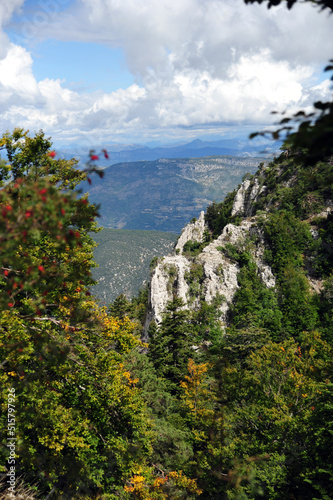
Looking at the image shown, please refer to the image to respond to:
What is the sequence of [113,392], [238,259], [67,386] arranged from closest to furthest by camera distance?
[113,392], [67,386], [238,259]

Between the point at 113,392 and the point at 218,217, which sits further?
the point at 218,217

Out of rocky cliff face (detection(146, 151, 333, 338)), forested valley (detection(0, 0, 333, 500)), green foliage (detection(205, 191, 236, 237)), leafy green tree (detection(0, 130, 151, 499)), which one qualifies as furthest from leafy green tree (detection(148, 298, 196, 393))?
green foliage (detection(205, 191, 236, 237))

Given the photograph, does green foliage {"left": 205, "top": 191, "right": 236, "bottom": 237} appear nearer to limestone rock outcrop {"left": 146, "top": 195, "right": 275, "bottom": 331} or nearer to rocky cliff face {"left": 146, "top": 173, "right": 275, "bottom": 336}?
rocky cliff face {"left": 146, "top": 173, "right": 275, "bottom": 336}

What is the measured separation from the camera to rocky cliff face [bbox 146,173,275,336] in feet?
163

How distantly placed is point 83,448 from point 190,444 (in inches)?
471

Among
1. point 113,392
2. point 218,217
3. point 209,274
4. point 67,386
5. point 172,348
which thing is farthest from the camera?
point 218,217

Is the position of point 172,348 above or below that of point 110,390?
below

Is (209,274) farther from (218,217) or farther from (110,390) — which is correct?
(110,390)

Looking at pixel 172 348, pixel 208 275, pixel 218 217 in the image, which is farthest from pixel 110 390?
pixel 218 217

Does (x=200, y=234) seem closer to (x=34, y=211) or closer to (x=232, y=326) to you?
(x=232, y=326)

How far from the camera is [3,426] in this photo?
8.54 metres

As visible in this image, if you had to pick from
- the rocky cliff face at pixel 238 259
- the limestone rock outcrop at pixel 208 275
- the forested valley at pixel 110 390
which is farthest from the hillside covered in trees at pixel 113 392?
the limestone rock outcrop at pixel 208 275

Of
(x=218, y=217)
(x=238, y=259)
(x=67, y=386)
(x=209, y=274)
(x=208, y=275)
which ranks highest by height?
(x=67, y=386)

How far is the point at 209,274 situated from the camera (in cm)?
5078
